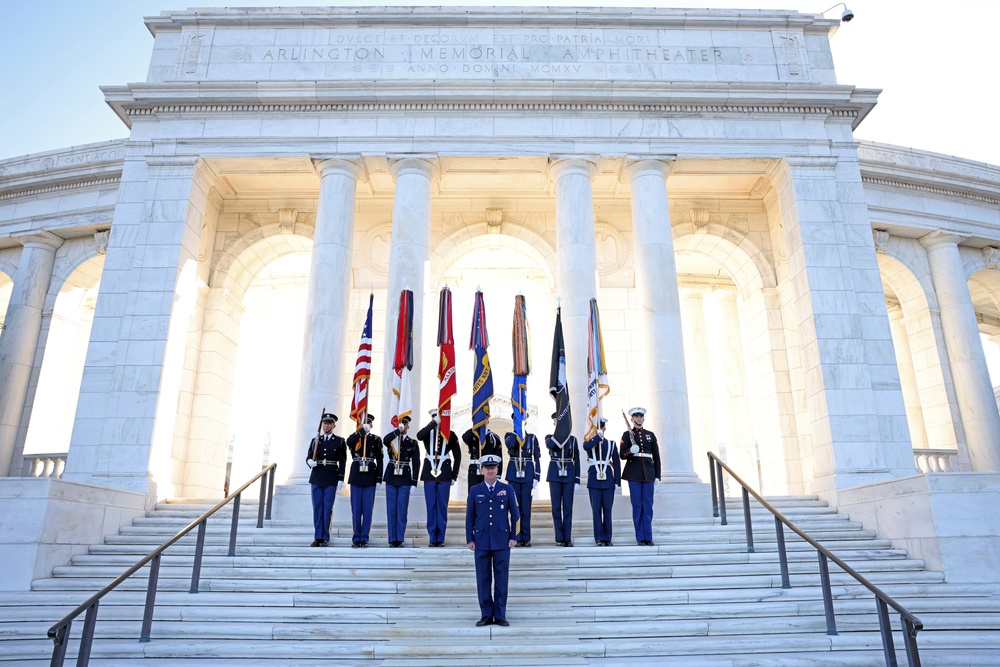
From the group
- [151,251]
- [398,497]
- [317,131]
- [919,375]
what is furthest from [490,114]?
[919,375]

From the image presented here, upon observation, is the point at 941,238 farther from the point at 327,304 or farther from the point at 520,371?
the point at 327,304

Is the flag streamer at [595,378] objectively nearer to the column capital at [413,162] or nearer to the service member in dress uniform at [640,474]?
the service member in dress uniform at [640,474]

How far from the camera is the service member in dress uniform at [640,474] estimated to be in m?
11.2

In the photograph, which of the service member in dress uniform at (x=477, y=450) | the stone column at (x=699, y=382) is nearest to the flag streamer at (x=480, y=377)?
the service member in dress uniform at (x=477, y=450)

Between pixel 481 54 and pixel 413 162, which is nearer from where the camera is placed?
pixel 413 162

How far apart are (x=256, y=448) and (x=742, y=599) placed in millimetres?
18146

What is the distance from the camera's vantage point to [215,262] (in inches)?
780

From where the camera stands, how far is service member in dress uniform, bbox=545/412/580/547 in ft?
36.6

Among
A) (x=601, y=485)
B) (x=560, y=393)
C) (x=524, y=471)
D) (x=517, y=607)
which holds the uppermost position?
(x=560, y=393)

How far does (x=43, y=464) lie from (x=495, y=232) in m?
12.9

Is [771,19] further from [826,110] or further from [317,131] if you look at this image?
[317,131]

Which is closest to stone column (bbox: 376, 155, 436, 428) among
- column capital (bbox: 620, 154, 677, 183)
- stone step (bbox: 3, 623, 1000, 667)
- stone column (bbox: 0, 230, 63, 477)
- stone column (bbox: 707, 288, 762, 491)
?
column capital (bbox: 620, 154, 677, 183)

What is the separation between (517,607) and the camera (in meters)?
8.75

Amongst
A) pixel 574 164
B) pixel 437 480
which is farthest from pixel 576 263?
pixel 437 480
